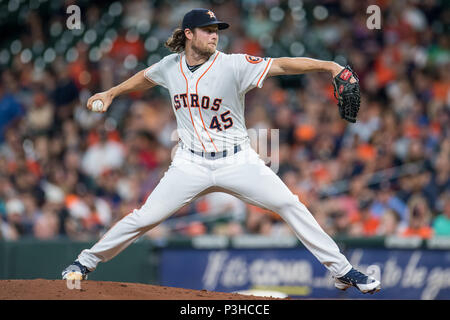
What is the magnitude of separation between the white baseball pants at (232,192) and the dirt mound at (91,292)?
0.88 ft

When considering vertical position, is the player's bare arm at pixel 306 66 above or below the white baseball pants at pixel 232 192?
above

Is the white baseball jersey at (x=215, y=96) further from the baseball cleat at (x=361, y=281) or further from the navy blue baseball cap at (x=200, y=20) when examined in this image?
the baseball cleat at (x=361, y=281)

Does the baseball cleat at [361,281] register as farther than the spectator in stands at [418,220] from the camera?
No

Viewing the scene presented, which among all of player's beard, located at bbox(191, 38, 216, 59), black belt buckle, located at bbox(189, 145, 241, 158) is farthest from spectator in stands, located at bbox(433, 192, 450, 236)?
player's beard, located at bbox(191, 38, 216, 59)

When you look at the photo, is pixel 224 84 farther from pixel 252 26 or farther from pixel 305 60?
pixel 252 26

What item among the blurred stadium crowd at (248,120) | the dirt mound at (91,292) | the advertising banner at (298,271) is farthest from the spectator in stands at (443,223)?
the dirt mound at (91,292)

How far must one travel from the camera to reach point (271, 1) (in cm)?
1186

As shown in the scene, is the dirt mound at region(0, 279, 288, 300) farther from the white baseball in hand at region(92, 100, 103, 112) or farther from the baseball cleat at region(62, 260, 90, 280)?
the white baseball in hand at region(92, 100, 103, 112)

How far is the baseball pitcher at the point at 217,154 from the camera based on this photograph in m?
4.48

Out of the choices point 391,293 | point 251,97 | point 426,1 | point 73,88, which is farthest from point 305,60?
point 73,88

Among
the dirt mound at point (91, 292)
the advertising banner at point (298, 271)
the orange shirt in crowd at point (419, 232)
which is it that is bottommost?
the advertising banner at point (298, 271)

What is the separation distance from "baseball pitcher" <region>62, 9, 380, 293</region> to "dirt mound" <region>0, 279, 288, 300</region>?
15cm

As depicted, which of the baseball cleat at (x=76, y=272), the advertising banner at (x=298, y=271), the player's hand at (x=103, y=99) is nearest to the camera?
the baseball cleat at (x=76, y=272)

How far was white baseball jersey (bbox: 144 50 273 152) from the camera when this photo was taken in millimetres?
4520
